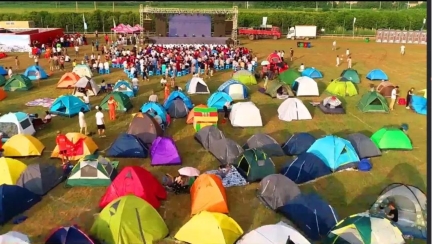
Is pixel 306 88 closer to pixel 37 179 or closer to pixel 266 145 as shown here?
pixel 266 145

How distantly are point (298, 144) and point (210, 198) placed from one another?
17.3ft

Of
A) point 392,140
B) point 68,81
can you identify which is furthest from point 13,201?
point 68,81

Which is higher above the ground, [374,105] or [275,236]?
[374,105]

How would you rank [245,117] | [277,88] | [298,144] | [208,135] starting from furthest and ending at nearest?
[277,88], [245,117], [208,135], [298,144]

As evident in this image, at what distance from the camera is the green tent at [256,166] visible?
42.8 feet

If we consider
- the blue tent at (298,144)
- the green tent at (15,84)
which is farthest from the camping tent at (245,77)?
the green tent at (15,84)

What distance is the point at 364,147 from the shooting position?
49.2 feet

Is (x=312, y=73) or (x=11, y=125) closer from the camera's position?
(x=11, y=125)

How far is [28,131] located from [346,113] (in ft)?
49.1

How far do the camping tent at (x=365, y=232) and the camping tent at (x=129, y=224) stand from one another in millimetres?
4234

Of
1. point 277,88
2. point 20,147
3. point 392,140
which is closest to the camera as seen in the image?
point 20,147

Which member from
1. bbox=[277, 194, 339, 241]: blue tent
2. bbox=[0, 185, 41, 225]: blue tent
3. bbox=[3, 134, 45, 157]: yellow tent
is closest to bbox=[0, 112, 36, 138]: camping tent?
bbox=[3, 134, 45, 157]: yellow tent

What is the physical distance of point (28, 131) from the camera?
16.6 m

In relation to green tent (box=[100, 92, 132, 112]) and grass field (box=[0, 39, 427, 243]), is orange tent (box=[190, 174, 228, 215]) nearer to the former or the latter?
grass field (box=[0, 39, 427, 243])
